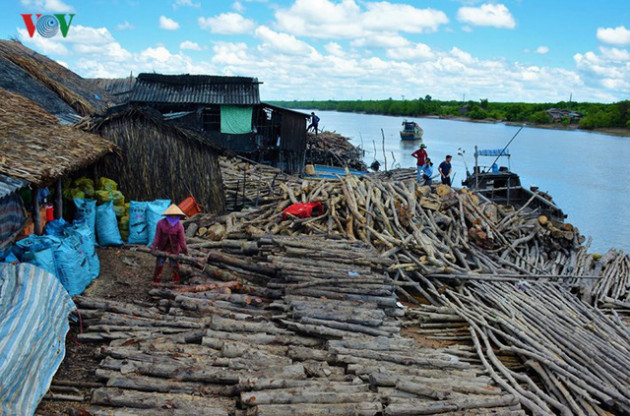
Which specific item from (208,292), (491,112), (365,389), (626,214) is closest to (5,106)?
(208,292)

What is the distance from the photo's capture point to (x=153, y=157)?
12.3 meters

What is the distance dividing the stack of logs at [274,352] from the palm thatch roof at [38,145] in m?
2.15

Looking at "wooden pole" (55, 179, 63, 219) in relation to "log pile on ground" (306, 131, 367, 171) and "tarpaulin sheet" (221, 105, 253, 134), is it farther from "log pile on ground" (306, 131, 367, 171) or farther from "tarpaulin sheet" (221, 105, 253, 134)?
"log pile on ground" (306, 131, 367, 171)

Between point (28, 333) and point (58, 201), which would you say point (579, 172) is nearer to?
point (58, 201)

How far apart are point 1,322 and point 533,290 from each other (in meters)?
10.1

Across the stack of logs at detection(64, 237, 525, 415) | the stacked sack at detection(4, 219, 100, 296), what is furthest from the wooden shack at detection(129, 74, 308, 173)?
the stack of logs at detection(64, 237, 525, 415)

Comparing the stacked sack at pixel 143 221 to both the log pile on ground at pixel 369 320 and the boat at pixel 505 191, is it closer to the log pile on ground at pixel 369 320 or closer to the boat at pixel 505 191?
the log pile on ground at pixel 369 320

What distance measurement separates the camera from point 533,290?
11094 mm

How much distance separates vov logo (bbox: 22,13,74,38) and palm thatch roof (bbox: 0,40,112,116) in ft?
5.36

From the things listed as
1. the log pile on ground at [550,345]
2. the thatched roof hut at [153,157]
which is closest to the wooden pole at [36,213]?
the thatched roof hut at [153,157]

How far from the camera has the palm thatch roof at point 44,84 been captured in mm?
16266

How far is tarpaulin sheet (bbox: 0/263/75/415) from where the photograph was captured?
14.8 feet

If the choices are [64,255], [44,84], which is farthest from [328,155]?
[64,255]

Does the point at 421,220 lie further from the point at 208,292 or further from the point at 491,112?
the point at 491,112
